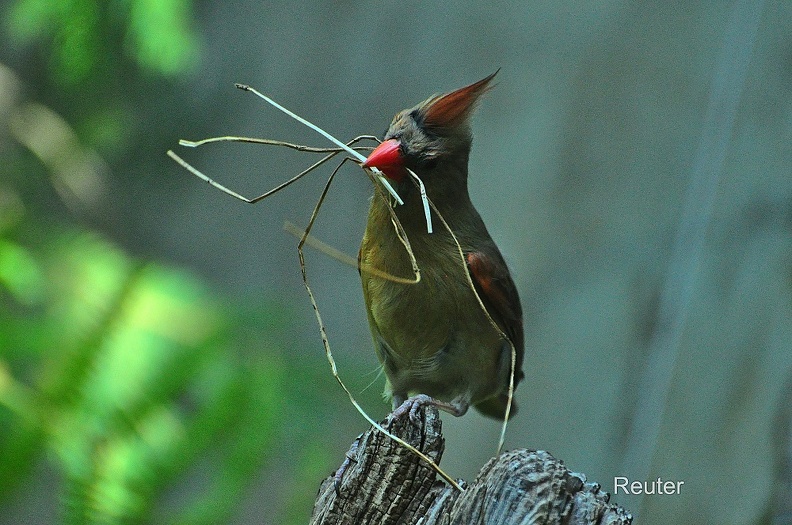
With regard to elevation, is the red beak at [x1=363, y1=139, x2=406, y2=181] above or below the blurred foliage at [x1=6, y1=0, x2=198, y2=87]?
below

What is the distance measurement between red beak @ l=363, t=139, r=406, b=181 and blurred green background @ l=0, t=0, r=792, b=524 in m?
1.50

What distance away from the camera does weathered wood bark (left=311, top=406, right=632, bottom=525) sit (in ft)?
4.05

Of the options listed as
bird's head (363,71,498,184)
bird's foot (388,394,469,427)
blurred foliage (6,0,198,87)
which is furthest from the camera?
blurred foliage (6,0,198,87)

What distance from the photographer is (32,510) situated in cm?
534

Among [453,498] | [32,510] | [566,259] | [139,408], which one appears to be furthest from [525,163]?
[32,510]

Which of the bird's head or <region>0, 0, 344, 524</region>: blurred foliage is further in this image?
<region>0, 0, 344, 524</region>: blurred foliage

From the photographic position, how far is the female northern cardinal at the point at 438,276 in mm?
1938

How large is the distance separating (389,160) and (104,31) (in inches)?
102

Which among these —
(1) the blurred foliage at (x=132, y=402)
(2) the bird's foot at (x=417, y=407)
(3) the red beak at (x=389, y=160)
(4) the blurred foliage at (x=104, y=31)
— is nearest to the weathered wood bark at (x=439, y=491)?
(2) the bird's foot at (x=417, y=407)

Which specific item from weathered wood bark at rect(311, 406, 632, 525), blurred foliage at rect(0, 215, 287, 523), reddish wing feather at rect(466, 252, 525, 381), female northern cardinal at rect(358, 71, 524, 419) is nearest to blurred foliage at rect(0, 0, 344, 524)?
blurred foliage at rect(0, 215, 287, 523)

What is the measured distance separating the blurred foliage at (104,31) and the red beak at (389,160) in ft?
6.50

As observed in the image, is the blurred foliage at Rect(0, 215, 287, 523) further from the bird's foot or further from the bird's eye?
the bird's eye

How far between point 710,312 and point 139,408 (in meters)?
2.15

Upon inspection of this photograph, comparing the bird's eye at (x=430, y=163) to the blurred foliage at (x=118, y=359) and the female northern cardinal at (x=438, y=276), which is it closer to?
the female northern cardinal at (x=438, y=276)
